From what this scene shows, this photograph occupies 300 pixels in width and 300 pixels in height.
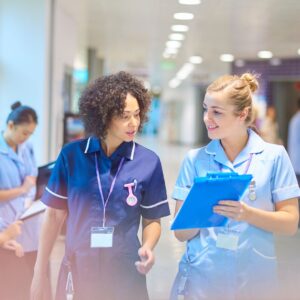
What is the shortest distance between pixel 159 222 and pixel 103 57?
11137mm

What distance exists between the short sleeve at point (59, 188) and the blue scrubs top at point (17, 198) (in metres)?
0.91

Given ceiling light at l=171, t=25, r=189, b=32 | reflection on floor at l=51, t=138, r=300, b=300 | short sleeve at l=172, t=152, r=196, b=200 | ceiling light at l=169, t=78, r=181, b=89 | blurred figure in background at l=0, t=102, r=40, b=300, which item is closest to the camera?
short sleeve at l=172, t=152, r=196, b=200

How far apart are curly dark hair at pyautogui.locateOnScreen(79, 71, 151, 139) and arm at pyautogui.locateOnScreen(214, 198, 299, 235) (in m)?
0.55

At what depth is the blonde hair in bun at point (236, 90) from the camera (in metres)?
2.13

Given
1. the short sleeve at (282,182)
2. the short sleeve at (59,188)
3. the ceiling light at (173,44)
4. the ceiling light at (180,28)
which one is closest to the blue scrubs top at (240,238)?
the short sleeve at (282,182)

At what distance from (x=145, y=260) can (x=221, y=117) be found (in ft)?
2.04

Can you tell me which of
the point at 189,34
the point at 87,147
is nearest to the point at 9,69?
the point at 189,34

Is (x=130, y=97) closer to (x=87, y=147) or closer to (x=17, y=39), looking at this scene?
(x=87, y=147)

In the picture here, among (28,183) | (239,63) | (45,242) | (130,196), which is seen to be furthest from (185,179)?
(239,63)

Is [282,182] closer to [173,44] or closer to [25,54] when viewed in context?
[25,54]

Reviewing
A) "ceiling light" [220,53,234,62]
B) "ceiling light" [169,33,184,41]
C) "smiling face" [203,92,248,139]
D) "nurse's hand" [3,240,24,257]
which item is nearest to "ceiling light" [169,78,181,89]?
"ceiling light" [220,53,234,62]

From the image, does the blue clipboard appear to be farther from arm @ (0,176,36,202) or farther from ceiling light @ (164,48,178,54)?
ceiling light @ (164,48,178,54)

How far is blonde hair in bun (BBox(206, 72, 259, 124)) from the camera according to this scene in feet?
6.98

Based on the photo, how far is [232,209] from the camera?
200 centimetres
